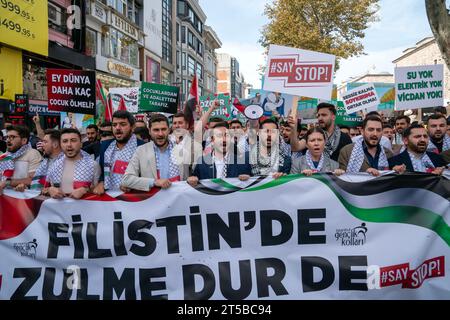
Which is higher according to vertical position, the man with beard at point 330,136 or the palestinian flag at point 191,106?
the palestinian flag at point 191,106

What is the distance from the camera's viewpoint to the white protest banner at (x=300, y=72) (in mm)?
5109

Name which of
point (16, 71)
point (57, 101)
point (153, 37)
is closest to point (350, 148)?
point (57, 101)

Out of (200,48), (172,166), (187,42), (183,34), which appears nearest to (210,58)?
(200,48)

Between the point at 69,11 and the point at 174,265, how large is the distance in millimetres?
20262

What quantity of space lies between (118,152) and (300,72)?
7.98 feet

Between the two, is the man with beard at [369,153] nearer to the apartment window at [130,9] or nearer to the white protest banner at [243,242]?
the white protest banner at [243,242]

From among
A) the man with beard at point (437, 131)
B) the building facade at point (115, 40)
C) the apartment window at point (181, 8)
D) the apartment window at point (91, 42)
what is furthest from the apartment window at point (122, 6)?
the man with beard at point (437, 131)

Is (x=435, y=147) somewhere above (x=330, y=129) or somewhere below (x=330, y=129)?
below

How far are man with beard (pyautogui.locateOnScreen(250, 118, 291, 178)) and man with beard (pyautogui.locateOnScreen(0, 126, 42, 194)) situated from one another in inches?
98.7

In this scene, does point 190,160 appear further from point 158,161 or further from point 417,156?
point 417,156

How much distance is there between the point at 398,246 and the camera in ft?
11.4

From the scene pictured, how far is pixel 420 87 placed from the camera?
6770 millimetres

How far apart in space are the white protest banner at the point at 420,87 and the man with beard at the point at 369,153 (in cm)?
290

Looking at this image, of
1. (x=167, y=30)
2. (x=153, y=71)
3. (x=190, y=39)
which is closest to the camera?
(x=153, y=71)
